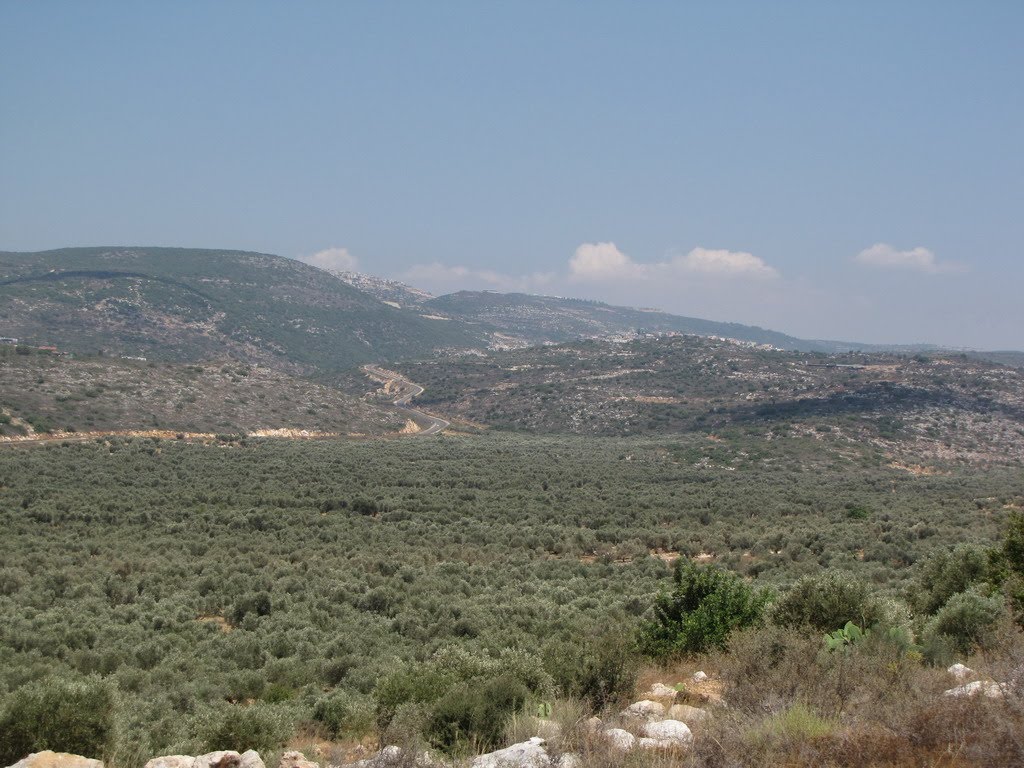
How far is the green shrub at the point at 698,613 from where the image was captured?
10812 millimetres

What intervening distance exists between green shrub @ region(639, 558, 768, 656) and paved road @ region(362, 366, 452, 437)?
59291 millimetres

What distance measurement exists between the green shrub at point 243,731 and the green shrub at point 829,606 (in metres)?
7.18

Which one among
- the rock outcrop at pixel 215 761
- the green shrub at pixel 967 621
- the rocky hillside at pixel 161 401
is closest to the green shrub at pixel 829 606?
the green shrub at pixel 967 621

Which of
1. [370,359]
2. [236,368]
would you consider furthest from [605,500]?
[370,359]

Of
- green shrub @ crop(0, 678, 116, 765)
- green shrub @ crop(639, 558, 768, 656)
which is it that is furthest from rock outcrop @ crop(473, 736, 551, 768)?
green shrub @ crop(639, 558, 768, 656)

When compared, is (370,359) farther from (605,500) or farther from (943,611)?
(943,611)

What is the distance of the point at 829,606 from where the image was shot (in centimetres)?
1058

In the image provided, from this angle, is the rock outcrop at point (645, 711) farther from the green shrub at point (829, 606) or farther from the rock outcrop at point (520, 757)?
the green shrub at point (829, 606)

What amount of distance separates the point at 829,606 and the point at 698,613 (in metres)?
1.93

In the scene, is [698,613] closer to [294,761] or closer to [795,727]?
[795,727]

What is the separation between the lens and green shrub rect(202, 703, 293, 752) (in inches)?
258

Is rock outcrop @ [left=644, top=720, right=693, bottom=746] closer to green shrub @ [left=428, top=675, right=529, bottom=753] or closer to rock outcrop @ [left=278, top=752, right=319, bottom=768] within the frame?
green shrub @ [left=428, top=675, right=529, bottom=753]

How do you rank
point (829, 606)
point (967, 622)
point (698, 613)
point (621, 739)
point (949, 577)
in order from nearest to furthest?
point (621, 739) < point (967, 622) < point (829, 606) < point (698, 613) < point (949, 577)

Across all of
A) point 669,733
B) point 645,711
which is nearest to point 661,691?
point 645,711
